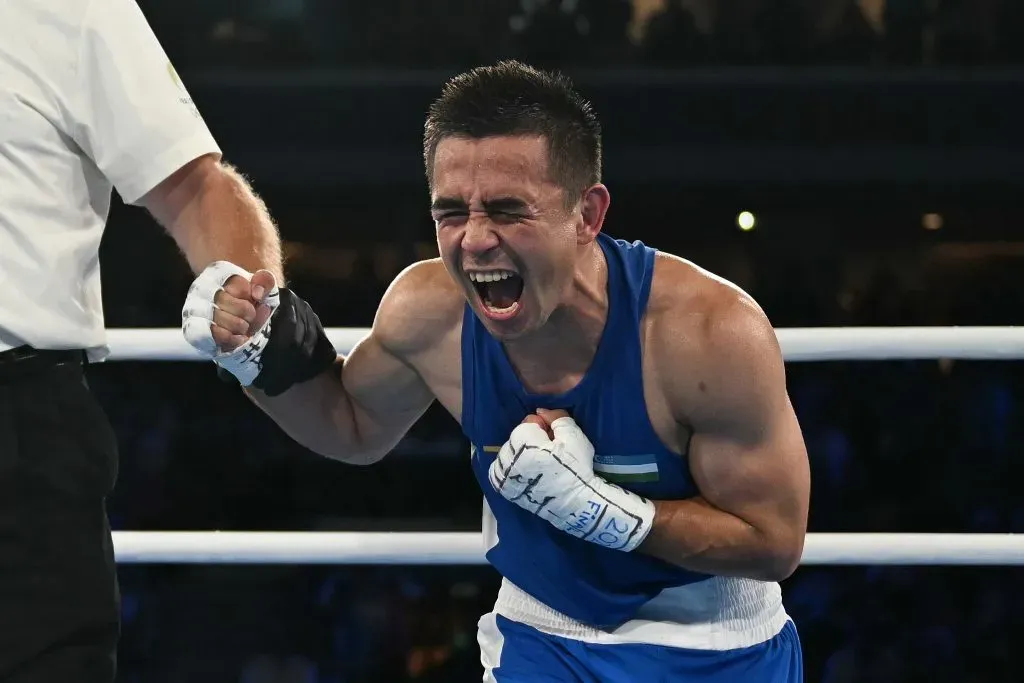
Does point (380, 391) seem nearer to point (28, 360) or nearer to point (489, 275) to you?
point (489, 275)

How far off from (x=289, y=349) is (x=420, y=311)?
208mm

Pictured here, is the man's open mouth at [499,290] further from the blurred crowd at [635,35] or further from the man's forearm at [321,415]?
the blurred crowd at [635,35]

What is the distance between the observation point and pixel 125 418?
4.77 m

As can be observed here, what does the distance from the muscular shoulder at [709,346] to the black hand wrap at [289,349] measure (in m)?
0.42

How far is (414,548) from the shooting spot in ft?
5.66

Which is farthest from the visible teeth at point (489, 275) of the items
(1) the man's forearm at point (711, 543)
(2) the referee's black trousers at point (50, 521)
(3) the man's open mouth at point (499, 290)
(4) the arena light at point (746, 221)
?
(4) the arena light at point (746, 221)

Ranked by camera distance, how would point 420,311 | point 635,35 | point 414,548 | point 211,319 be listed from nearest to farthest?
point 211,319
point 420,311
point 414,548
point 635,35

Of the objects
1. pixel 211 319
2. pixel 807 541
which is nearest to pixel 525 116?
pixel 211 319

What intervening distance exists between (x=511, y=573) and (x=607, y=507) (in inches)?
9.2

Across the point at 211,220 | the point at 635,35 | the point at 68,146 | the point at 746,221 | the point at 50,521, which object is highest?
the point at 68,146

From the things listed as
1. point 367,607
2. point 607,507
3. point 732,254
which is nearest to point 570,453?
point 607,507

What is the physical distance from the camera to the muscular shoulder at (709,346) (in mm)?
1409

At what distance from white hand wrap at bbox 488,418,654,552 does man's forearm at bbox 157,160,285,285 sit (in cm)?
38

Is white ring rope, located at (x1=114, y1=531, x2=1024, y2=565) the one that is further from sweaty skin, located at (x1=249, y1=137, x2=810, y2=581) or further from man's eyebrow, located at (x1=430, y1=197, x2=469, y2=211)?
man's eyebrow, located at (x1=430, y1=197, x2=469, y2=211)
